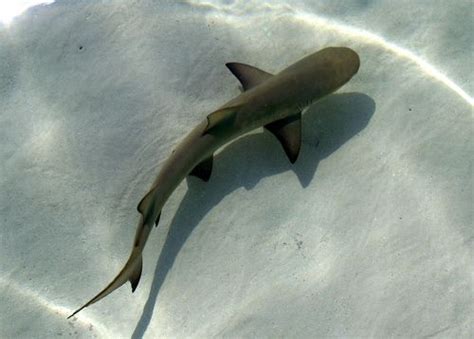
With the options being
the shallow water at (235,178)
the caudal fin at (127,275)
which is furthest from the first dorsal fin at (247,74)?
the caudal fin at (127,275)

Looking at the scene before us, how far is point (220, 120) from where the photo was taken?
10.2ft

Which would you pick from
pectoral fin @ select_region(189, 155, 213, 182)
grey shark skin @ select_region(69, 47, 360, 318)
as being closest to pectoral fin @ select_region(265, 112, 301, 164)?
grey shark skin @ select_region(69, 47, 360, 318)

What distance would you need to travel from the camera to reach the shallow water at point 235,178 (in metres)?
3.31

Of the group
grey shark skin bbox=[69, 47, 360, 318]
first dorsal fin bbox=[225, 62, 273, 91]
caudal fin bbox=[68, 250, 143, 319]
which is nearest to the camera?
caudal fin bbox=[68, 250, 143, 319]

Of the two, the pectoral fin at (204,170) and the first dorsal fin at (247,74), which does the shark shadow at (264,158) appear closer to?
the pectoral fin at (204,170)

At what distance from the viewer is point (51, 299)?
336cm

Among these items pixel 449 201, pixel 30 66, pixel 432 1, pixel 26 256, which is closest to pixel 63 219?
pixel 26 256

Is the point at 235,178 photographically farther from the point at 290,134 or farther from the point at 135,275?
the point at 135,275

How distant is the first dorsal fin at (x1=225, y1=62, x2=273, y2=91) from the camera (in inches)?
136

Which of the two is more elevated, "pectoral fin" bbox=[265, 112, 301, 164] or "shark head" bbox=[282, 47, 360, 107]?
"shark head" bbox=[282, 47, 360, 107]

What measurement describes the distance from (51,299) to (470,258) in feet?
9.84

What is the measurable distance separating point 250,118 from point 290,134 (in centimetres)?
36

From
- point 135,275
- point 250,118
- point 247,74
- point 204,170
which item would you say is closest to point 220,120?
point 250,118

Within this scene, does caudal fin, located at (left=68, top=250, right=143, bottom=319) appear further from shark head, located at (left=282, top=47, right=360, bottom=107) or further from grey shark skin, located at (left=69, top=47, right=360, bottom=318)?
shark head, located at (left=282, top=47, right=360, bottom=107)
